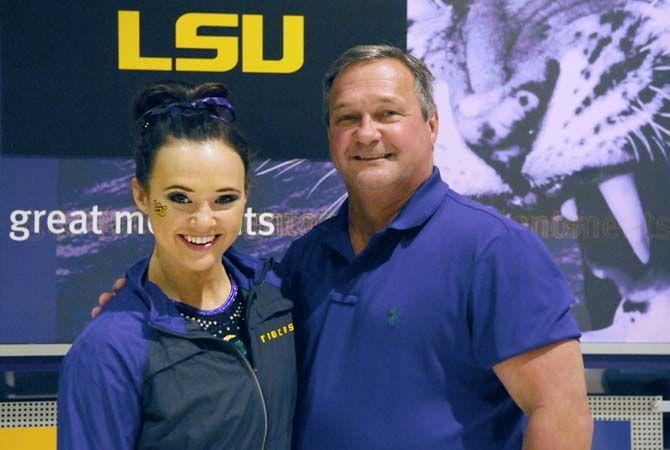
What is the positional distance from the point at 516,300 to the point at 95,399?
2.59 feet

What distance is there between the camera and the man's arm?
1.69 m

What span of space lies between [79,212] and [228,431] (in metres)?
1.64

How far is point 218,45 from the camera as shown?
3170mm

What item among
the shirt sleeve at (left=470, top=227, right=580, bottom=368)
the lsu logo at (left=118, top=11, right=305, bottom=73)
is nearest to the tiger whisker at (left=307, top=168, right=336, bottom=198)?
the lsu logo at (left=118, top=11, right=305, bottom=73)

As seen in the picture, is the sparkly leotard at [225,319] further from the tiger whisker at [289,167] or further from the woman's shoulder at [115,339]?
the tiger whisker at [289,167]

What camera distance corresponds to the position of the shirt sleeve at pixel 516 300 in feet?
5.54

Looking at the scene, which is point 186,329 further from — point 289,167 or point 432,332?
point 289,167

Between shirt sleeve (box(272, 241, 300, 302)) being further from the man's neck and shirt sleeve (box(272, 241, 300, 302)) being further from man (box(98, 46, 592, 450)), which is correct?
the man's neck

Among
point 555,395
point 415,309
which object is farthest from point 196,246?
point 555,395

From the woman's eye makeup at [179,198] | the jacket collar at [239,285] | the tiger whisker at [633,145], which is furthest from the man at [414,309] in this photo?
the tiger whisker at [633,145]

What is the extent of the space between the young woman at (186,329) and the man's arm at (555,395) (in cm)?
49

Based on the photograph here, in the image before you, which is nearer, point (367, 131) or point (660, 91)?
point (367, 131)

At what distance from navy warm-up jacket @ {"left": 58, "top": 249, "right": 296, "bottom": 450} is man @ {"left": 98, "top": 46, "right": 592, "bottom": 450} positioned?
0.18 m

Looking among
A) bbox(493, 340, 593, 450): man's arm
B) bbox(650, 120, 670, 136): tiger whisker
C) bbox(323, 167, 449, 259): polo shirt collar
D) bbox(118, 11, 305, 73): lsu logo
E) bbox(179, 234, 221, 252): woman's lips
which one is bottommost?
bbox(493, 340, 593, 450): man's arm
